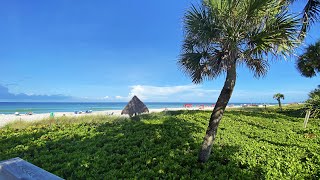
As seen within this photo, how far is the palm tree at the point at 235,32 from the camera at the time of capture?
534 cm

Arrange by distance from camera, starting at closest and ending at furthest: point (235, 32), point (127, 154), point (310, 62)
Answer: point (235, 32) → point (127, 154) → point (310, 62)

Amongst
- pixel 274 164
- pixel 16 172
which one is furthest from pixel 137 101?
pixel 16 172

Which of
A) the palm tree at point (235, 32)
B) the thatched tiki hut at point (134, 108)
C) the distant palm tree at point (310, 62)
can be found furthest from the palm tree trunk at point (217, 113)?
the thatched tiki hut at point (134, 108)

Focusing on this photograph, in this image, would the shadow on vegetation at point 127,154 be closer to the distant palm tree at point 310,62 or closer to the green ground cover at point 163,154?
the green ground cover at point 163,154

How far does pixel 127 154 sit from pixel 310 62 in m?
16.9

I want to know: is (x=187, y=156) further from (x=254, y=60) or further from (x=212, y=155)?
(x=254, y=60)

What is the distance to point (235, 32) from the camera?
5.44 metres

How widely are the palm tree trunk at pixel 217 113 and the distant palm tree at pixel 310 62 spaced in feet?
40.3

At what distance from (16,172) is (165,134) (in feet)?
22.6

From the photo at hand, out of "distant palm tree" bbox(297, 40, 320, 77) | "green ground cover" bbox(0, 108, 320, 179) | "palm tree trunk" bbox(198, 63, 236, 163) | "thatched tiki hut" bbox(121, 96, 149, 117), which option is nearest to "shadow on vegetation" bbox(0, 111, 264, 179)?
"green ground cover" bbox(0, 108, 320, 179)

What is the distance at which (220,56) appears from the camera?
6.27 meters

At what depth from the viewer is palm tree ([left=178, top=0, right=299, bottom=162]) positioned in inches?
210

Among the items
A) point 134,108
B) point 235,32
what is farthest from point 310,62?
point 235,32

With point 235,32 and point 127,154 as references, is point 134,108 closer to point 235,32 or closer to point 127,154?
point 127,154
